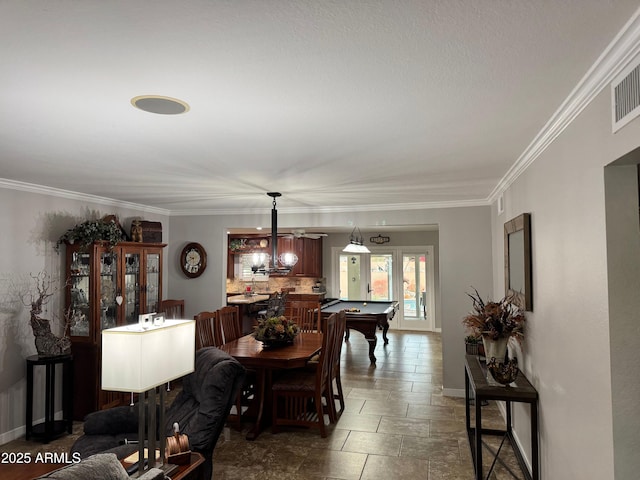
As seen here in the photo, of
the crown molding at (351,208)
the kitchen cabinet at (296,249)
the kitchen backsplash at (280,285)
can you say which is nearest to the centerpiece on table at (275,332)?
the crown molding at (351,208)

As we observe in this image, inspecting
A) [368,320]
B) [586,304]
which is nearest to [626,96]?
[586,304]

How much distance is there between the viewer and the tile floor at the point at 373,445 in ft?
11.5

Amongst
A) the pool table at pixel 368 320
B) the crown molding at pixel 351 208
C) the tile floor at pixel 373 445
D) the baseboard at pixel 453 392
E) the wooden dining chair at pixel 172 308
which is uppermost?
the crown molding at pixel 351 208

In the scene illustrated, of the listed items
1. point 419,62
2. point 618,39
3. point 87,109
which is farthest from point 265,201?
point 618,39

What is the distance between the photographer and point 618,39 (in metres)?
1.55

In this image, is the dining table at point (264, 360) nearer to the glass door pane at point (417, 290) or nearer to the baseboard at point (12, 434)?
the baseboard at point (12, 434)

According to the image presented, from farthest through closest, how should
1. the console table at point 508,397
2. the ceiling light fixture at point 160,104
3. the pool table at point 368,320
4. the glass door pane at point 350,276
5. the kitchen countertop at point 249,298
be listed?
the glass door pane at point 350,276
the kitchen countertop at point 249,298
the pool table at point 368,320
the console table at point 508,397
the ceiling light fixture at point 160,104

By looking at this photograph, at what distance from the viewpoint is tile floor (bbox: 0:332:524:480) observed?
11.5ft

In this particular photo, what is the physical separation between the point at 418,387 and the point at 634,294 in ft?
14.1

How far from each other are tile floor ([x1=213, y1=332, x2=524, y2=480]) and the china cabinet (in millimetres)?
1643

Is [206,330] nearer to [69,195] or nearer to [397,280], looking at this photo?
[69,195]

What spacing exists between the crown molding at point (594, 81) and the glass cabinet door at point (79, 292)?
445cm

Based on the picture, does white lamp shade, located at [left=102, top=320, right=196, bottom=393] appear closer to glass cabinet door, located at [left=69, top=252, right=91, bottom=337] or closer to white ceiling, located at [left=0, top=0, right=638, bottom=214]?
white ceiling, located at [left=0, top=0, right=638, bottom=214]

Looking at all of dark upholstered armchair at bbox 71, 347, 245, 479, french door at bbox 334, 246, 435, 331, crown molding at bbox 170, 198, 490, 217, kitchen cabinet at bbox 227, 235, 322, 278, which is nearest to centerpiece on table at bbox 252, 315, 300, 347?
dark upholstered armchair at bbox 71, 347, 245, 479
